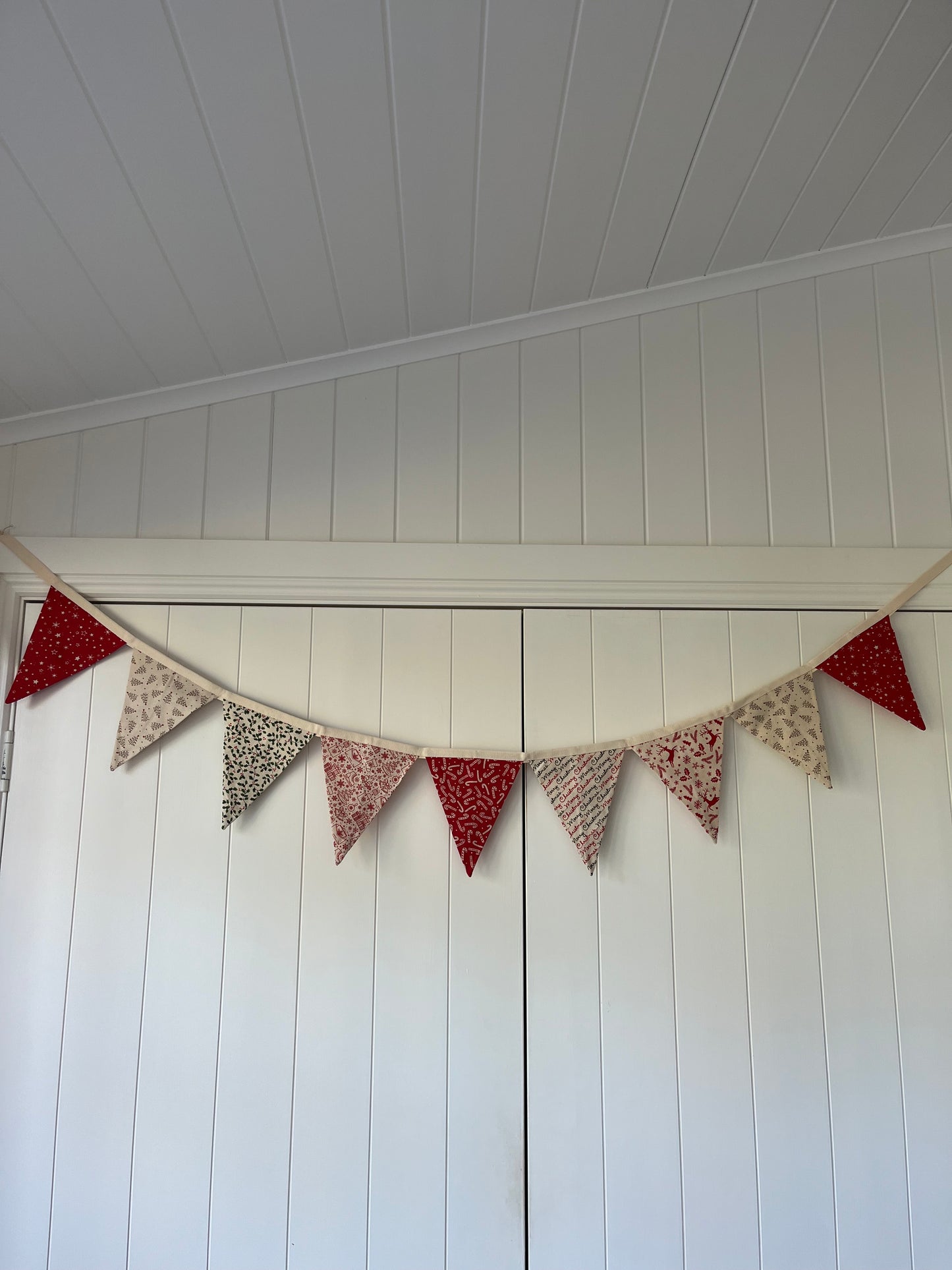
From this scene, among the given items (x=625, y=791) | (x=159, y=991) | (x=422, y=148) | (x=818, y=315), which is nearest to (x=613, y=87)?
(x=422, y=148)

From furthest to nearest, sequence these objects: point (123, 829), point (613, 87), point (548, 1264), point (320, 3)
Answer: point (123, 829) → point (548, 1264) → point (613, 87) → point (320, 3)

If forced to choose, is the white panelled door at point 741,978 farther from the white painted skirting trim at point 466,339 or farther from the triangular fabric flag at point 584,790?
the white painted skirting trim at point 466,339

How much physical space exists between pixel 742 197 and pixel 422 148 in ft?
2.00

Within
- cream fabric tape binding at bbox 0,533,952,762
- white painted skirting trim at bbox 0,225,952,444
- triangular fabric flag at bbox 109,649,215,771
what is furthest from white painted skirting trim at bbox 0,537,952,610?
white painted skirting trim at bbox 0,225,952,444

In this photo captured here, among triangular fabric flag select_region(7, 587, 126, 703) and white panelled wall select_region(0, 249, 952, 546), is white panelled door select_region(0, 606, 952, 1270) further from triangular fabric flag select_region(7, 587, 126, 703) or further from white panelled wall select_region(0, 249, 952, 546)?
white panelled wall select_region(0, 249, 952, 546)

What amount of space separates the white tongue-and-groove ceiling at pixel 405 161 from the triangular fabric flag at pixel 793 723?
82 centimetres

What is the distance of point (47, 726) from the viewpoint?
66.4 inches

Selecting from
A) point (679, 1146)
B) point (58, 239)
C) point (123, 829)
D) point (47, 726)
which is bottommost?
point (679, 1146)

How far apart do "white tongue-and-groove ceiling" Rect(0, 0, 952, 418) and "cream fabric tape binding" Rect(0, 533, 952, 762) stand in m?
0.36

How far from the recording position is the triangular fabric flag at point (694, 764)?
1.63 m

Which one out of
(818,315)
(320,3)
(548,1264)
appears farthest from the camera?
(818,315)

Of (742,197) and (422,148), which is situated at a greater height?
(742,197)

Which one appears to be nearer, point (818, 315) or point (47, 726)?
point (47, 726)

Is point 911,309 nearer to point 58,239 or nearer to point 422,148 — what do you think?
point 422,148
